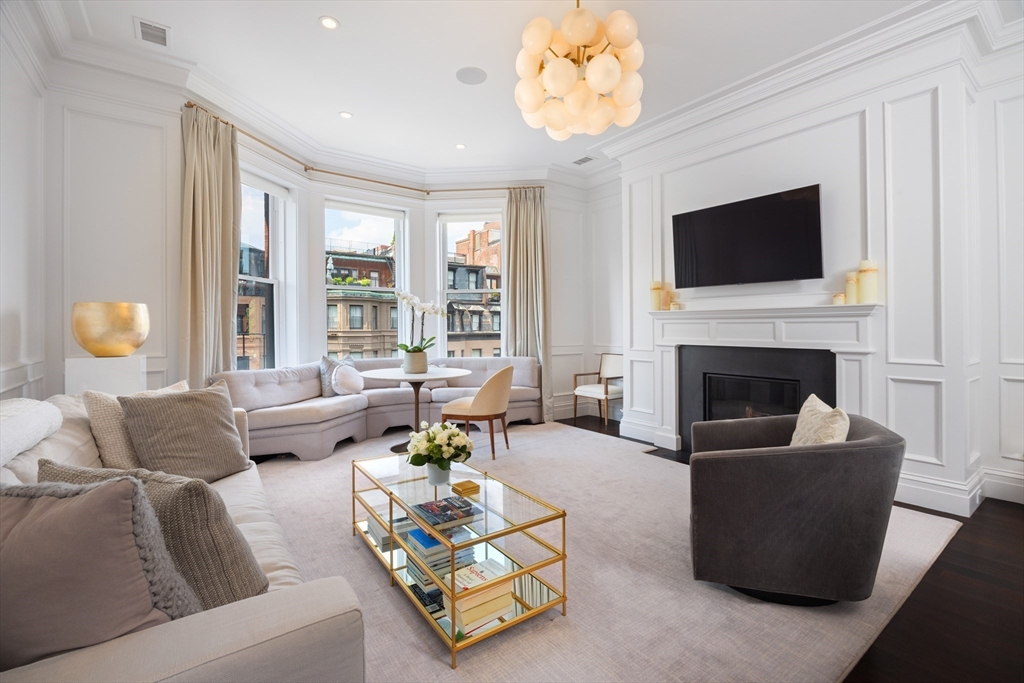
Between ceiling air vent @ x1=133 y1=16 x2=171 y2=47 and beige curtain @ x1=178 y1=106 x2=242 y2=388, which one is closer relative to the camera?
ceiling air vent @ x1=133 y1=16 x2=171 y2=47

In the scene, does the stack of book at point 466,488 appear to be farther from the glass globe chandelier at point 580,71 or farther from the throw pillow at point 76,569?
the glass globe chandelier at point 580,71

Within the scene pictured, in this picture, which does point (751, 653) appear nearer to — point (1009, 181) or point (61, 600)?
point (61, 600)

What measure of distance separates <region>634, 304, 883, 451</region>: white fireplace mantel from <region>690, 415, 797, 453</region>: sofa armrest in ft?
3.63

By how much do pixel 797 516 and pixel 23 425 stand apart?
2.67m

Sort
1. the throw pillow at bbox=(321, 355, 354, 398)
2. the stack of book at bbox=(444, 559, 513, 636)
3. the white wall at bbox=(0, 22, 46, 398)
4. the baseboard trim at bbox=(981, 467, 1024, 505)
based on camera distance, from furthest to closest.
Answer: the throw pillow at bbox=(321, 355, 354, 398)
the baseboard trim at bbox=(981, 467, 1024, 505)
the white wall at bbox=(0, 22, 46, 398)
the stack of book at bbox=(444, 559, 513, 636)

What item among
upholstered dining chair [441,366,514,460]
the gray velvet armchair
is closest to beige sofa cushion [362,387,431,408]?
upholstered dining chair [441,366,514,460]

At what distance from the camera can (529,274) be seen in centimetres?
568

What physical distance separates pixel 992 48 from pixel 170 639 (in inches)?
190

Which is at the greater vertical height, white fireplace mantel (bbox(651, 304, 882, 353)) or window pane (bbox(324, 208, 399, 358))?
window pane (bbox(324, 208, 399, 358))

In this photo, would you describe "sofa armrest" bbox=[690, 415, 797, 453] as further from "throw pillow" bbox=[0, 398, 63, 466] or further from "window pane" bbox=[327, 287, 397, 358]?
"window pane" bbox=[327, 287, 397, 358]

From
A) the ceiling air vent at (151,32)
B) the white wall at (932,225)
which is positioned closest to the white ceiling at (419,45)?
the ceiling air vent at (151,32)

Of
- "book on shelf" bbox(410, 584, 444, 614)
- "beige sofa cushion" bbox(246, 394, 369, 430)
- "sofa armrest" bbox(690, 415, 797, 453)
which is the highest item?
"sofa armrest" bbox(690, 415, 797, 453)

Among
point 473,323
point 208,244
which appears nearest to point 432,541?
point 208,244

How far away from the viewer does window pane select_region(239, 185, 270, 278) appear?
4.54 m
